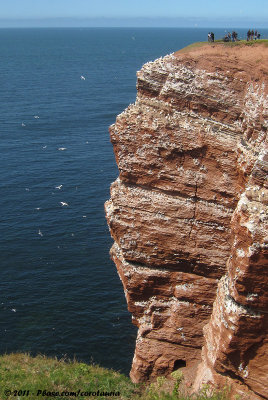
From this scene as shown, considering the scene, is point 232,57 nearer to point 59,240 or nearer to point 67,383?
point 67,383

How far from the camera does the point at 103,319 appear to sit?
4428 centimetres

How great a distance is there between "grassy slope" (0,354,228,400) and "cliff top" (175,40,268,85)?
54.0 ft

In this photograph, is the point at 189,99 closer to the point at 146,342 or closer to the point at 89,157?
the point at 146,342

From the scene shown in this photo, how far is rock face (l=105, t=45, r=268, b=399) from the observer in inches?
898

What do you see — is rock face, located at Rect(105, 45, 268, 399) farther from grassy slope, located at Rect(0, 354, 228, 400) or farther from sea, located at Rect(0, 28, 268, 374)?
sea, located at Rect(0, 28, 268, 374)

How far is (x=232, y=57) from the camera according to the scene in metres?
25.8

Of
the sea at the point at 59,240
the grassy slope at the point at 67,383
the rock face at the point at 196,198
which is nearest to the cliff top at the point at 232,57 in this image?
the rock face at the point at 196,198

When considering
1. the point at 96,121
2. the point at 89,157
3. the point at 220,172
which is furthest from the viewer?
the point at 96,121

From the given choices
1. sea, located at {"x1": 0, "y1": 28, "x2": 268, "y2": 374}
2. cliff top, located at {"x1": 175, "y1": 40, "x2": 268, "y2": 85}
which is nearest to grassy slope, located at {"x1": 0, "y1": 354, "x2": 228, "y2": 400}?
sea, located at {"x1": 0, "y1": 28, "x2": 268, "y2": 374}

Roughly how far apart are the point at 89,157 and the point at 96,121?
2458cm

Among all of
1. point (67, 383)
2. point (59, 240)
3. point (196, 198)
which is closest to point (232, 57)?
point (196, 198)

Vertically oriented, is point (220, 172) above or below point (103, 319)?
above

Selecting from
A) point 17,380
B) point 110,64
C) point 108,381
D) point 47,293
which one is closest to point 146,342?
point 108,381

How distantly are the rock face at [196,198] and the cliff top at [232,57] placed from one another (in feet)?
0.18
